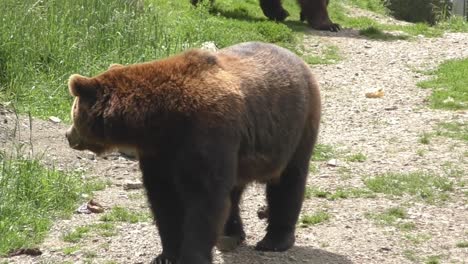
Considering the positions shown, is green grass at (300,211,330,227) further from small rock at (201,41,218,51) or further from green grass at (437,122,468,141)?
small rock at (201,41,218,51)

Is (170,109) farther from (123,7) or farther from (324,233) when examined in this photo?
(123,7)

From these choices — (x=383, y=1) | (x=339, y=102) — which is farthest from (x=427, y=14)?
(x=339, y=102)

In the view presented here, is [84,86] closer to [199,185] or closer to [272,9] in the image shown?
[199,185]

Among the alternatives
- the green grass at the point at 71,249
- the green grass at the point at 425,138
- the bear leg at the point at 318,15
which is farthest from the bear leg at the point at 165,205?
the bear leg at the point at 318,15

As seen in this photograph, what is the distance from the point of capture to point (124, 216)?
276 inches

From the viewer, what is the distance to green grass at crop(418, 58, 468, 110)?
10.7 meters

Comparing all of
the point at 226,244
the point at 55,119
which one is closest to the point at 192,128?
the point at 226,244

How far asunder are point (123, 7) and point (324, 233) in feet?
16.6

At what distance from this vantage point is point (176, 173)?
5293 mm

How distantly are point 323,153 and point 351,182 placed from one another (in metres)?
0.79

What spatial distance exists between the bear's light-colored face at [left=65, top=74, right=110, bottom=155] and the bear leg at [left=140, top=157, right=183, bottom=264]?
0.94 ft

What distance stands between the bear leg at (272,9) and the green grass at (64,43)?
353 centimetres

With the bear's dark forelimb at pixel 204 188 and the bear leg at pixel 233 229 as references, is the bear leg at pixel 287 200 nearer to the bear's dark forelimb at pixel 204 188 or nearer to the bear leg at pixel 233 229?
the bear leg at pixel 233 229

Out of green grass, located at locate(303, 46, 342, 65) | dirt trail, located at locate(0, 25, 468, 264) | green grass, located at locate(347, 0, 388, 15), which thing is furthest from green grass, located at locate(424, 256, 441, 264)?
green grass, located at locate(347, 0, 388, 15)
